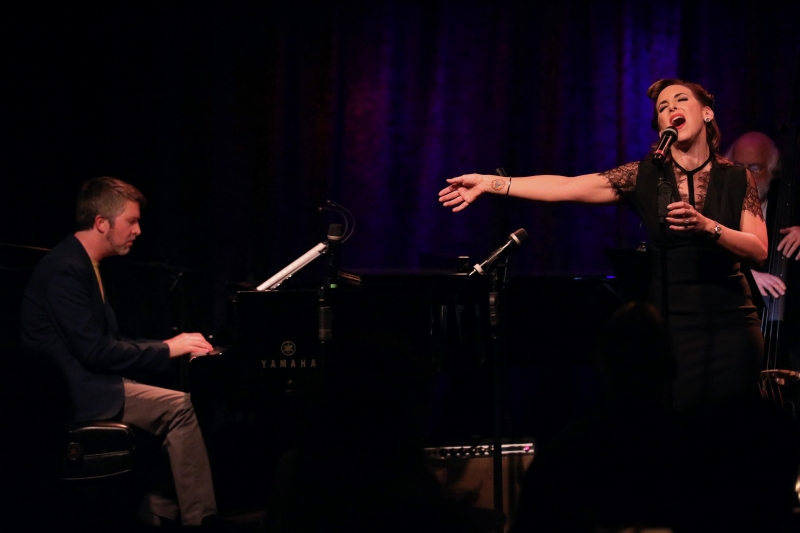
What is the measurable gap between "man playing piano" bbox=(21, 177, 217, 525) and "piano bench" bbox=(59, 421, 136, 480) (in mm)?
220

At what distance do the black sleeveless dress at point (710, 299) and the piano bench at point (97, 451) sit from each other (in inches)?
89.2

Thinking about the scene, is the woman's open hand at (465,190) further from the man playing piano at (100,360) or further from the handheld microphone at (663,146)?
the man playing piano at (100,360)

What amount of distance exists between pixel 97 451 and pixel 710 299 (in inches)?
101

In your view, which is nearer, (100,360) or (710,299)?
(710,299)

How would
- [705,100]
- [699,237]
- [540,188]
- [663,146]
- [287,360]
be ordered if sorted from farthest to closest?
[287,360], [540,188], [705,100], [699,237], [663,146]

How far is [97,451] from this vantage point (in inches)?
129

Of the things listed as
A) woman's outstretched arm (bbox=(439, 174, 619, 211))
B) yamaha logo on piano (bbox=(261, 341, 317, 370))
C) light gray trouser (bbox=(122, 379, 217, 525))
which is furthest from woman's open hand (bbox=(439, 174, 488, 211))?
light gray trouser (bbox=(122, 379, 217, 525))

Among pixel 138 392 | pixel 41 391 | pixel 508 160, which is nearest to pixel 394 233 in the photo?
pixel 508 160

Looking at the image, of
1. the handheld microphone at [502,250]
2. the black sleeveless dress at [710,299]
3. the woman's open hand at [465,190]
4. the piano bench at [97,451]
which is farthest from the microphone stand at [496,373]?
the piano bench at [97,451]

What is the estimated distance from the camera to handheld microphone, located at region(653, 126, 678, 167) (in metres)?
2.68

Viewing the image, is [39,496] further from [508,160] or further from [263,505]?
[508,160]

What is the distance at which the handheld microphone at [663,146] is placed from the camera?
2.68m

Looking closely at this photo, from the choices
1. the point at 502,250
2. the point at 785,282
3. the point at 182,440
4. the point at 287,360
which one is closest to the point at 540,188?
the point at 502,250

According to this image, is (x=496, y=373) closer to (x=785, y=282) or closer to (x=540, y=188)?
(x=540, y=188)
